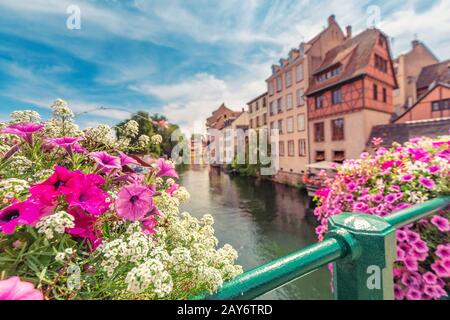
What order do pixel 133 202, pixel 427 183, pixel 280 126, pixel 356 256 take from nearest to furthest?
pixel 133 202 < pixel 356 256 < pixel 427 183 < pixel 280 126

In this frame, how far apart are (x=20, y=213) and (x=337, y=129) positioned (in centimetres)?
1804

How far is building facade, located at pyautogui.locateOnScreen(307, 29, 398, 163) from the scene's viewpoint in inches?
584

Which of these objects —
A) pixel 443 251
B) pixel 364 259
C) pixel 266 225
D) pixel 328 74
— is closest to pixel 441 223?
pixel 443 251

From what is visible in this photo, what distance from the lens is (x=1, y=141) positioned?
0.82 meters

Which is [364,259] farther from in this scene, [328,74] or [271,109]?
[271,109]

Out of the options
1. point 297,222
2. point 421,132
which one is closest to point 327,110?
point 421,132

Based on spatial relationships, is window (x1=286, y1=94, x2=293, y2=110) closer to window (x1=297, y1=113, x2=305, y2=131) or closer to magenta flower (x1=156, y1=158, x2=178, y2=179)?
window (x1=297, y1=113, x2=305, y2=131)

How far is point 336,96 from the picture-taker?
53.9 ft
